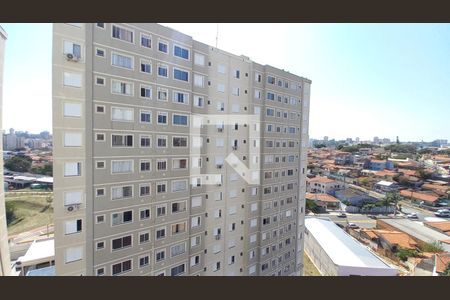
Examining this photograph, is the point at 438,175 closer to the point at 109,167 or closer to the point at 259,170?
the point at 259,170

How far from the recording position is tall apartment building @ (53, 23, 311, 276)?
505cm

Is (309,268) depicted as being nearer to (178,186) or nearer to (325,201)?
(178,186)

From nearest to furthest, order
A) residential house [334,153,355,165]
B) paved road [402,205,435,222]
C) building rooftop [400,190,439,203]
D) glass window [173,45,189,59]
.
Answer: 1. glass window [173,45,189,59]
2. paved road [402,205,435,222]
3. building rooftop [400,190,439,203]
4. residential house [334,153,355,165]

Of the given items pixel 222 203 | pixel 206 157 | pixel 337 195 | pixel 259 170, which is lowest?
pixel 337 195

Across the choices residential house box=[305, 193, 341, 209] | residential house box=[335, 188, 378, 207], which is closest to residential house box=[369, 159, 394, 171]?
residential house box=[335, 188, 378, 207]

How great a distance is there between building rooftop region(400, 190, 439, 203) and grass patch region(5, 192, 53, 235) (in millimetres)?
32586

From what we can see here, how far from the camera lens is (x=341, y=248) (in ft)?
37.8

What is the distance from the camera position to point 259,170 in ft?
28.6

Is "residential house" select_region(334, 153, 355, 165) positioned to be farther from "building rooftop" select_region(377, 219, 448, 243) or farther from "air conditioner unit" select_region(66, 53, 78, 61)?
"air conditioner unit" select_region(66, 53, 78, 61)

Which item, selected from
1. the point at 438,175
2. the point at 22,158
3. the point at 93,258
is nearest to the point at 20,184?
the point at 22,158

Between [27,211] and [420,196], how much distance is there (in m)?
35.3

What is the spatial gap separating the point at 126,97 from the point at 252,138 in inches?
172

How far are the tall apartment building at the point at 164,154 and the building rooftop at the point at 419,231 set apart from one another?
11425 mm

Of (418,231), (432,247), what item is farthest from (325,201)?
(432,247)
